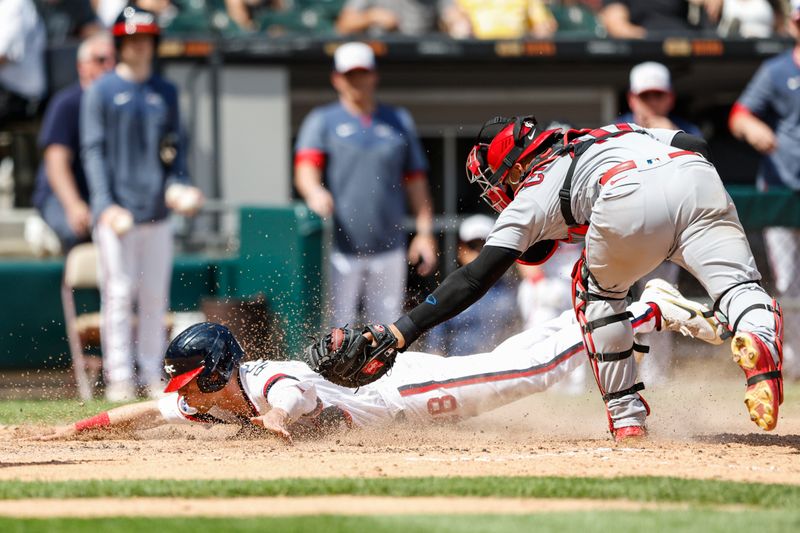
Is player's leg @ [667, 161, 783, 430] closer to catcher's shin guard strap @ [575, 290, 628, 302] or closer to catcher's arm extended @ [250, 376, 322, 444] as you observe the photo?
catcher's shin guard strap @ [575, 290, 628, 302]

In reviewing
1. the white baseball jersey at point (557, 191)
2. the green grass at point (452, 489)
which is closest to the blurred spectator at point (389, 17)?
the white baseball jersey at point (557, 191)

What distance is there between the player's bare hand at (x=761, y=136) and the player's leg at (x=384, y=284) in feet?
8.96

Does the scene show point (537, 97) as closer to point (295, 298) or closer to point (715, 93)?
point (715, 93)

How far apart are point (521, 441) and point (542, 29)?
669 cm

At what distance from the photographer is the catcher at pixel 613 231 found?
5.33 meters

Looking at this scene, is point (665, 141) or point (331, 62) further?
point (331, 62)

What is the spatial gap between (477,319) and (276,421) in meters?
3.73

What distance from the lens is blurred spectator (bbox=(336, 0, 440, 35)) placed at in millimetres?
12093

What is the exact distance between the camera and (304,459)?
5.52 meters

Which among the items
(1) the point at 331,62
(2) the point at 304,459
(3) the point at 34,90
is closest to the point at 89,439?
(2) the point at 304,459

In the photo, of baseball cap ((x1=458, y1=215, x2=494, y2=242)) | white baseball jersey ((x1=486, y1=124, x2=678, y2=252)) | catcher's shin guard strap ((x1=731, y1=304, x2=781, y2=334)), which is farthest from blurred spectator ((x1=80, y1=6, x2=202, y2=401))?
catcher's shin guard strap ((x1=731, y1=304, x2=781, y2=334))

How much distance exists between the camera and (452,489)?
15.1ft

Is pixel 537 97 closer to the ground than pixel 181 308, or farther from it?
farther from it

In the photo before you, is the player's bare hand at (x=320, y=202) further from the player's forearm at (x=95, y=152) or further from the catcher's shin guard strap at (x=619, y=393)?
the catcher's shin guard strap at (x=619, y=393)
